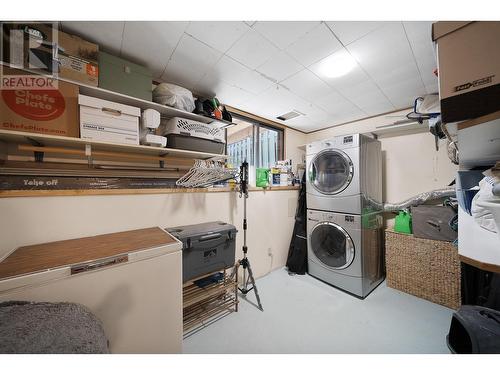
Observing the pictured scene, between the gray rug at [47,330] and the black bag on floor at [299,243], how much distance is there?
89.0 inches

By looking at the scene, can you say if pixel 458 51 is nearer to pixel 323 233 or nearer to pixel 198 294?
pixel 323 233

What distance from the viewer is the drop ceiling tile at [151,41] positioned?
44.5 inches

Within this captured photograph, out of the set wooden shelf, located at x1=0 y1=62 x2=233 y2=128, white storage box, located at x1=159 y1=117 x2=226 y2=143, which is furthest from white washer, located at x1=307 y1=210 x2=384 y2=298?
wooden shelf, located at x1=0 y1=62 x2=233 y2=128

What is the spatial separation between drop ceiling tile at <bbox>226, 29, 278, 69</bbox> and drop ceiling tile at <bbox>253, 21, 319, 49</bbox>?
0.04 m

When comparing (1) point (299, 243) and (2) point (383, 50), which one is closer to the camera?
(2) point (383, 50)

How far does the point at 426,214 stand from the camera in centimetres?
194

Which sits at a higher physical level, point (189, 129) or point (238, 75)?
point (238, 75)

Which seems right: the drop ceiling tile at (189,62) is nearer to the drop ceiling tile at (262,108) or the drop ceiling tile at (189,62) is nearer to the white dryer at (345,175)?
the drop ceiling tile at (262,108)

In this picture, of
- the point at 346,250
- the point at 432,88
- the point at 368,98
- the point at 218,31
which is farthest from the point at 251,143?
the point at 432,88

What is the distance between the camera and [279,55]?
4.58 ft

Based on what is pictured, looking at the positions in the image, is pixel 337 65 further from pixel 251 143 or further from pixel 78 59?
pixel 78 59

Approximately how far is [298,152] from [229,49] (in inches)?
87.5

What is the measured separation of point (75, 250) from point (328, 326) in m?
1.96
